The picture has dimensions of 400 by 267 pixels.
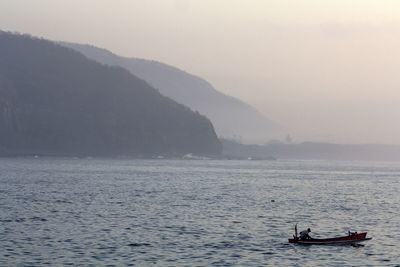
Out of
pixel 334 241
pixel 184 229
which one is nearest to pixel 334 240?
pixel 334 241

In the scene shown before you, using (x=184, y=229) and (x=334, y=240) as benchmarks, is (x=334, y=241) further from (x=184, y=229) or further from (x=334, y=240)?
(x=184, y=229)

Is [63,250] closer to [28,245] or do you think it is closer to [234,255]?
[28,245]

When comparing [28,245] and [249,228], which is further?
[249,228]

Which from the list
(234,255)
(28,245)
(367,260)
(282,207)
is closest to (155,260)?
(234,255)

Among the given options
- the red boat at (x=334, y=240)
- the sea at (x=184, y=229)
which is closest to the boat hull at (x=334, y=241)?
the red boat at (x=334, y=240)

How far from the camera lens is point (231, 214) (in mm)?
89875

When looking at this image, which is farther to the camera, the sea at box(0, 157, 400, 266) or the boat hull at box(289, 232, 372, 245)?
the boat hull at box(289, 232, 372, 245)

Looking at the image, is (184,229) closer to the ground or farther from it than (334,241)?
farther from it

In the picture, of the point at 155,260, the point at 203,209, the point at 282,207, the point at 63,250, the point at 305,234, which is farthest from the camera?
the point at 282,207

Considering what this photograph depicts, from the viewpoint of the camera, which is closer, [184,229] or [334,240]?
[334,240]

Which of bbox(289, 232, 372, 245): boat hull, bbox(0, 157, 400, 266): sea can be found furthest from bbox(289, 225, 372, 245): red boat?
bbox(0, 157, 400, 266): sea

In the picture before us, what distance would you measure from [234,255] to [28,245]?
1861 cm

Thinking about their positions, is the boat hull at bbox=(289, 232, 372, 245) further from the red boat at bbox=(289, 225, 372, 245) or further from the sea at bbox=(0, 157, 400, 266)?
the sea at bbox=(0, 157, 400, 266)

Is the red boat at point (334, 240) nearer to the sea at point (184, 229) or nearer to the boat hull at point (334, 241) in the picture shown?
the boat hull at point (334, 241)
